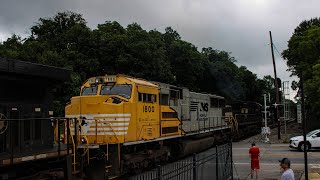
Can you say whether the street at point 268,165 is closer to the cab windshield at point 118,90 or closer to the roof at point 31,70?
the cab windshield at point 118,90

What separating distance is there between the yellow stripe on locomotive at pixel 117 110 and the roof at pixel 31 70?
372cm

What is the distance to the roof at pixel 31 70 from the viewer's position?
8.12 m

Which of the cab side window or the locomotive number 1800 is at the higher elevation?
the cab side window

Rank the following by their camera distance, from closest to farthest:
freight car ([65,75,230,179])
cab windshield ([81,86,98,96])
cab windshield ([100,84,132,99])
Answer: freight car ([65,75,230,179])
cab windshield ([100,84,132,99])
cab windshield ([81,86,98,96])

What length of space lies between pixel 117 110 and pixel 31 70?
5936 millimetres

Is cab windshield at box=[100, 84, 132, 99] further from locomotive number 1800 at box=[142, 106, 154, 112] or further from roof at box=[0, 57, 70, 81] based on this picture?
roof at box=[0, 57, 70, 81]

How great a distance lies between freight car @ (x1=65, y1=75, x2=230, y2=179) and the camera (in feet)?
44.1

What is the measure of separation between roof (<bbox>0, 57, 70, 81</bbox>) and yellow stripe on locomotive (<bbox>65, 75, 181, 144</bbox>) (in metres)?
3.72

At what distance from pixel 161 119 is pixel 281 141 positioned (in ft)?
66.7

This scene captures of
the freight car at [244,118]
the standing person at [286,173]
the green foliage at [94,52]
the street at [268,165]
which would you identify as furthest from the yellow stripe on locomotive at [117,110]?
the freight car at [244,118]

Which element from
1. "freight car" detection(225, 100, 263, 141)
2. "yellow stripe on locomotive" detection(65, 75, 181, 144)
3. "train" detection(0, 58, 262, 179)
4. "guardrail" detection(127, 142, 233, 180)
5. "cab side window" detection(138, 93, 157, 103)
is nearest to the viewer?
"guardrail" detection(127, 142, 233, 180)

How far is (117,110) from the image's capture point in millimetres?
14430

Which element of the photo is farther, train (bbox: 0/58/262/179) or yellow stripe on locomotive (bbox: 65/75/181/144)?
yellow stripe on locomotive (bbox: 65/75/181/144)

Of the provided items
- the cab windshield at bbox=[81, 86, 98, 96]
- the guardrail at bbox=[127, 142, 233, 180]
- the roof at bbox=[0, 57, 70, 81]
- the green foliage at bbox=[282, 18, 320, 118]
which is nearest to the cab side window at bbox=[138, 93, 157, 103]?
the cab windshield at bbox=[81, 86, 98, 96]
